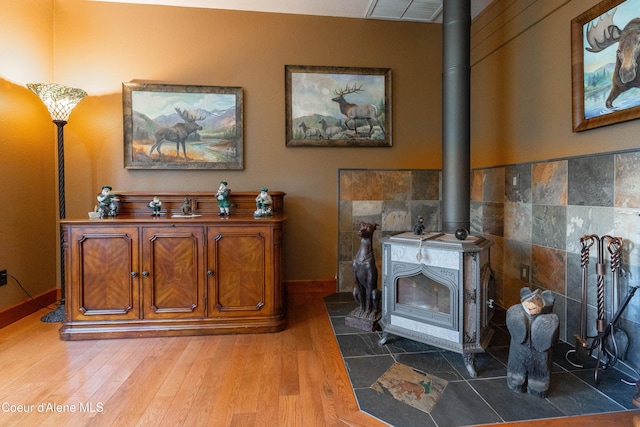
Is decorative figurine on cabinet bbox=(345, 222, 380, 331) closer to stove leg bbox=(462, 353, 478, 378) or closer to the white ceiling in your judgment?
stove leg bbox=(462, 353, 478, 378)

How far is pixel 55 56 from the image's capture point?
3096mm

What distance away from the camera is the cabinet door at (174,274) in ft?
8.17

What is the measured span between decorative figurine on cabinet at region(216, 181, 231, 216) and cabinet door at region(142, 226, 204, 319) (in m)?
0.39

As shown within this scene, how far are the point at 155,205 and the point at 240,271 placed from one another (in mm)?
1045

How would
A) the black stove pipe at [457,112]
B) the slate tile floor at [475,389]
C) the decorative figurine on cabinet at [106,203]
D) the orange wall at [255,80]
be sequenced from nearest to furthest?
the slate tile floor at [475,389] < the black stove pipe at [457,112] < the decorative figurine on cabinet at [106,203] < the orange wall at [255,80]

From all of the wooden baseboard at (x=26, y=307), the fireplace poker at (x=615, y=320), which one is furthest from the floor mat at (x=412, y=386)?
the wooden baseboard at (x=26, y=307)

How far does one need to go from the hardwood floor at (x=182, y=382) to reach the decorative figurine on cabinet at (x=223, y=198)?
1.08 meters

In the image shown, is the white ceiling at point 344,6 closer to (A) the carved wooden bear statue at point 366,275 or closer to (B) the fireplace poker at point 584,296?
(A) the carved wooden bear statue at point 366,275

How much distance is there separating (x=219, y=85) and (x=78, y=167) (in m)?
1.62

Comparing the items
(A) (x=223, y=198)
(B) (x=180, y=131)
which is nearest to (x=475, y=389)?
(A) (x=223, y=198)

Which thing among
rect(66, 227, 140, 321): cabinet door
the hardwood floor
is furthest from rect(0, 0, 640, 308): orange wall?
the hardwood floor

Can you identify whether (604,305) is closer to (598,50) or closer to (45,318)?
(598,50)

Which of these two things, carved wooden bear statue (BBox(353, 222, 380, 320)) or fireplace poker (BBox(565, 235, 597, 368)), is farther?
carved wooden bear statue (BBox(353, 222, 380, 320))

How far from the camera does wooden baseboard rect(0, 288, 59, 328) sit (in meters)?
2.65
